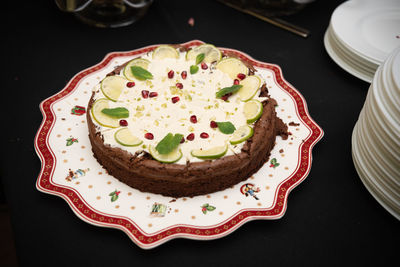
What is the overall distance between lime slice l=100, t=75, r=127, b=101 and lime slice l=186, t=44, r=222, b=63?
64cm

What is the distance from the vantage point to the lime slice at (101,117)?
9.14 feet

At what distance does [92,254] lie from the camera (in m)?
2.48

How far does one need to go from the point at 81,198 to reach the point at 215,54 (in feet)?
5.38

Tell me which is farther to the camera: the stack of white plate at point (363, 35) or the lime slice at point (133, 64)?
the stack of white plate at point (363, 35)

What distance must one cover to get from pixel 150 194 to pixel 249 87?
45.3 inches

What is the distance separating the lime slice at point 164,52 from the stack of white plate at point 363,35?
1.55 meters

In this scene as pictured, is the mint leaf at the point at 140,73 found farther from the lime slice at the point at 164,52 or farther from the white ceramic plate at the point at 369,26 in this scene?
the white ceramic plate at the point at 369,26

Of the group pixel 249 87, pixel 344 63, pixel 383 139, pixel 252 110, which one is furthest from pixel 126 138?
pixel 344 63

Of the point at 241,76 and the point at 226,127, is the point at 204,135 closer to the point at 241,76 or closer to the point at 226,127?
the point at 226,127

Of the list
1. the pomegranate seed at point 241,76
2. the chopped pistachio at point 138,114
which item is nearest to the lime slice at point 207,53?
the pomegranate seed at point 241,76

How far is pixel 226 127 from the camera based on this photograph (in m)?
2.71

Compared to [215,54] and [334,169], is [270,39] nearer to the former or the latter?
[215,54]

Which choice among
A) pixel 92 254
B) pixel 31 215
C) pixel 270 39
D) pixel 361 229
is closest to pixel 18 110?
pixel 31 215

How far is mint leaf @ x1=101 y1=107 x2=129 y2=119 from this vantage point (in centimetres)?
279
